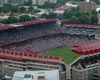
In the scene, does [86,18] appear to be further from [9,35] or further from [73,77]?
[73,77]

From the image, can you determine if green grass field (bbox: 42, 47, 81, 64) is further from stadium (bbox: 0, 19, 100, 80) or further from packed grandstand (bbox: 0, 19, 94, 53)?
packed grandstand (bbox: 0, 19, 94, 53)

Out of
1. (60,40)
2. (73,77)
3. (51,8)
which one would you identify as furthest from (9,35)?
(51,8)

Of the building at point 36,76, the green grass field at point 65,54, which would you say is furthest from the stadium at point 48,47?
the building at point 36,76

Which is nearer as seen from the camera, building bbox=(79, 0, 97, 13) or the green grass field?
the green grass field

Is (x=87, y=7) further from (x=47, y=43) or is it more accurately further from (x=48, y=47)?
(x=48, y=47)

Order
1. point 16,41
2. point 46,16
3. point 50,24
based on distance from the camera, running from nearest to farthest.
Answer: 1. point 16,41
2. point 50,24
3. point 46,16

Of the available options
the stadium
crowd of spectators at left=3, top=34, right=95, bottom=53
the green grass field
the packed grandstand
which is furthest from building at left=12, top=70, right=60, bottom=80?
crowd of spectators at left=3, top=34, right=95, bottom=53

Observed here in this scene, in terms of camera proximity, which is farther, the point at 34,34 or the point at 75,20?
the point at 75,20

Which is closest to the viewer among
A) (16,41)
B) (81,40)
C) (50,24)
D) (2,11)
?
(16,41)

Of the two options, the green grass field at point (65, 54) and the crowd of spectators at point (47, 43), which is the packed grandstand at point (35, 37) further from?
the green grass field at point (65, 54)
